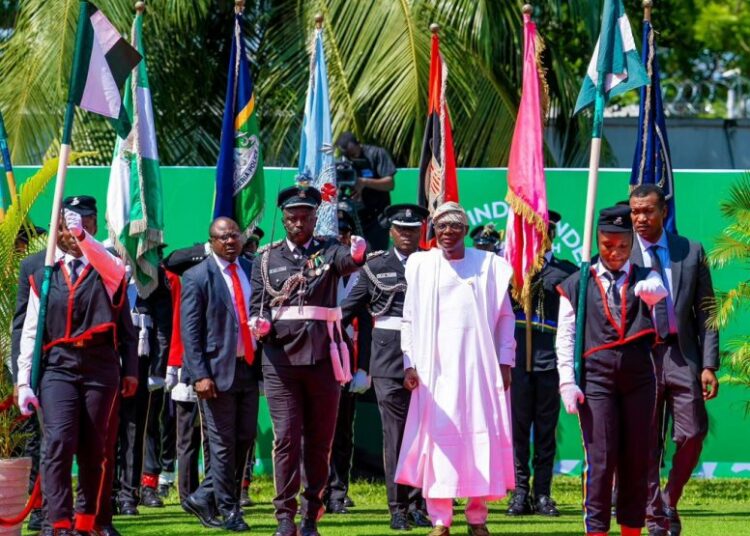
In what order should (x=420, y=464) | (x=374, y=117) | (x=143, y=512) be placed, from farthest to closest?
(x=374, y=117)
(x=143, y=512)
(x=420, y=464)

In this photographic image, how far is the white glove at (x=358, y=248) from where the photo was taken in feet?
30.9

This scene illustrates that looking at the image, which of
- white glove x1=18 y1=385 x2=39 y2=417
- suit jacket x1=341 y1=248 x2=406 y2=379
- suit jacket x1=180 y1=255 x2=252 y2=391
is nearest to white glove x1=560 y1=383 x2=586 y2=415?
suit jacket x1=341 y1=248 x2=406 y2=379

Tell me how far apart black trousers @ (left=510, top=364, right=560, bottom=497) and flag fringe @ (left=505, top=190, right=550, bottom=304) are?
0.58 metres

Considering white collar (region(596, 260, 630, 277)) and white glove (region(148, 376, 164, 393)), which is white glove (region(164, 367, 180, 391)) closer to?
white glove (region(148, 376, 164, 393))

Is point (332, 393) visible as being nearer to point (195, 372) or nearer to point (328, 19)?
point (195, 372)

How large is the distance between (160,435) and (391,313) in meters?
2.87

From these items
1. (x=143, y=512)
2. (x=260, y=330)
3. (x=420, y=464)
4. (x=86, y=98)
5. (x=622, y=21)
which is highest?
(x=622, y=21)

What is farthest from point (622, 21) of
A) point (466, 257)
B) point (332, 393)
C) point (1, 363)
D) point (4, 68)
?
point (4, 68)

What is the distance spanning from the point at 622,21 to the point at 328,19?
21.9 feet

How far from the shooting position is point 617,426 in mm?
9000

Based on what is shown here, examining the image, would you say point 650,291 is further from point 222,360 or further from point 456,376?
point 222,360

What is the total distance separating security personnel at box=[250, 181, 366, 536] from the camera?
9.75m

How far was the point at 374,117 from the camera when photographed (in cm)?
1550

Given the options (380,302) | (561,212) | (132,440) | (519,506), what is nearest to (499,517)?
(519,506)
